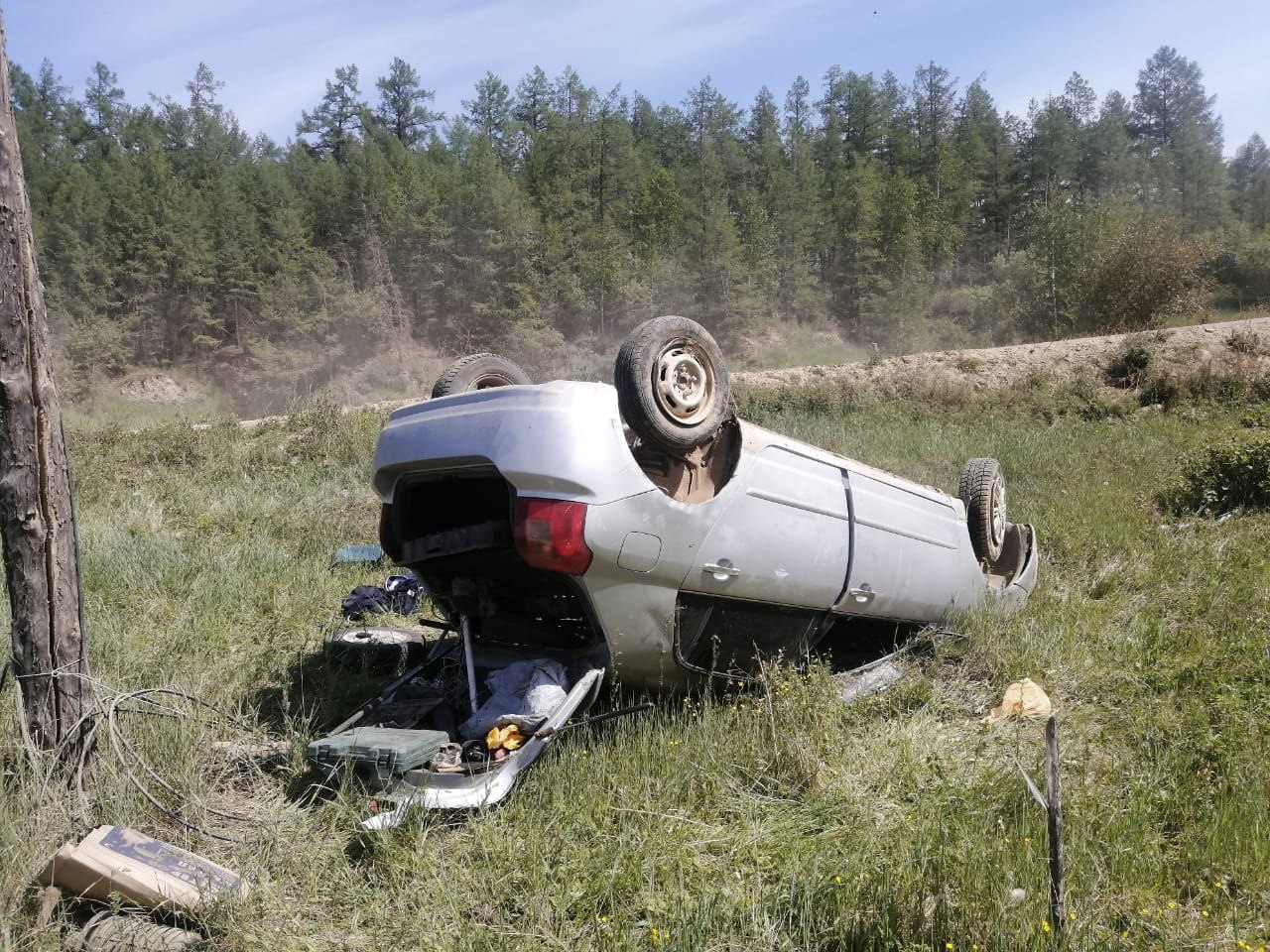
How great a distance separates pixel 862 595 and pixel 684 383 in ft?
4.84

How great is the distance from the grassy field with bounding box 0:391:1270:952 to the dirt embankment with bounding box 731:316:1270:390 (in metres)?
12.8

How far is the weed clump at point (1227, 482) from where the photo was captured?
8469mm

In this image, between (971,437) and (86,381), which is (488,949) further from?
(86,381)

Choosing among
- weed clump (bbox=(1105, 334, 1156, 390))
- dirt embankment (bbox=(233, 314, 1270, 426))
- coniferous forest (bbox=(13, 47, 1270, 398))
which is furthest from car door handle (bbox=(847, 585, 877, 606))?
coniferous forest (bbox=(13, 47, 1270, 398))

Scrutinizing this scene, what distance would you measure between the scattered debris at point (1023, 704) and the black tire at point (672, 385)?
6.56ft

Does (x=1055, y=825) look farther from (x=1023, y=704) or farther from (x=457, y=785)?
(x=1023, y=704)

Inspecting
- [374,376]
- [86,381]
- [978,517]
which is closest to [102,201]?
[86,381]

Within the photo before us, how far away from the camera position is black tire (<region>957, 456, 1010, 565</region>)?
5.93m

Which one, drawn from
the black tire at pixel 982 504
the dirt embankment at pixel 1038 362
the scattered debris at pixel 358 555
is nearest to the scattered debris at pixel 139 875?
the scattered debris at pixel 358 555

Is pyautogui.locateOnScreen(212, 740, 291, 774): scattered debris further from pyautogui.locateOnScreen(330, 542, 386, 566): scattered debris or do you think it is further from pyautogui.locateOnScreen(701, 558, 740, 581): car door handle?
pyautogui.locateOnScreen(330, 542, 386, 566): scattered debris

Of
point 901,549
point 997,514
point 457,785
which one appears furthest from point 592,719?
point 997,514

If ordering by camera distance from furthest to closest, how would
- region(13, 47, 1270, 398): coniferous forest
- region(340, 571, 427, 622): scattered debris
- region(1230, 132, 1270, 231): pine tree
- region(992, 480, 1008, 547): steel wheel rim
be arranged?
1. region(1230, 132, 1270, 231): pine tree
2. region(13, 47, 1270, 398): coniferous forest
3. region(340, 571, 427, 622): scattered debris
4. region(992, 480, 1008, 547): steel wheel rim

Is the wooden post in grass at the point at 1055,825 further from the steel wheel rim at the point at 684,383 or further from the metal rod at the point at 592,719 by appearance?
the steel wheel rim at the point at 684,383

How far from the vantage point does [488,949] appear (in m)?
2.65
